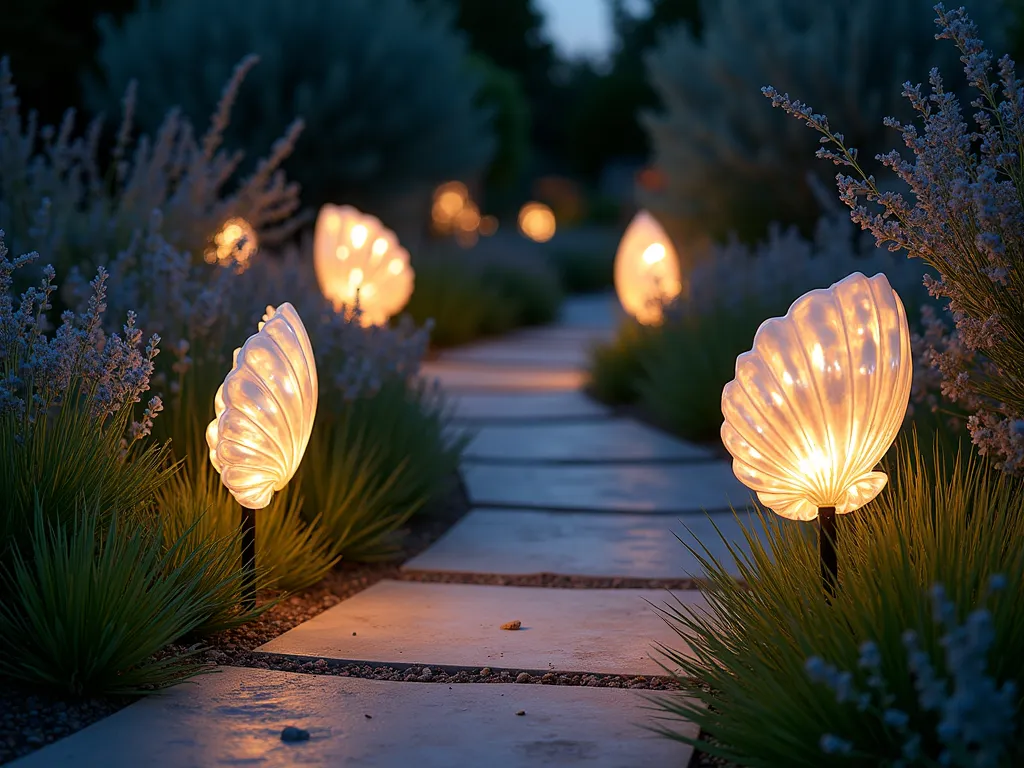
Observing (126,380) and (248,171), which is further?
(248,171)

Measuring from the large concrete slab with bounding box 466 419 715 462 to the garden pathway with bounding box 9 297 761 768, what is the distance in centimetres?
15

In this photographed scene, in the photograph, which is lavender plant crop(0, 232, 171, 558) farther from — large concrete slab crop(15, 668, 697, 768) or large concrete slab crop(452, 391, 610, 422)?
large concrete slab crop(452, 391, 610, 422)

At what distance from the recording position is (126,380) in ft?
9.52

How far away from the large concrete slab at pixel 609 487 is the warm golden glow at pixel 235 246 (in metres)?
1.40

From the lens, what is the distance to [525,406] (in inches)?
297

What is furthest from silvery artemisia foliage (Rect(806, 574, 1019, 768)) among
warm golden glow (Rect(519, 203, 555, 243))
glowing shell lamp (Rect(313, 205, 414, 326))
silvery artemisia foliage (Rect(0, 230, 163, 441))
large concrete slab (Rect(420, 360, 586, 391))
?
warm golden glow (Rect(519, 203, 555, 243))

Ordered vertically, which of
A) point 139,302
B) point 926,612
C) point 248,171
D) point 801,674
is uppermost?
point 248,171

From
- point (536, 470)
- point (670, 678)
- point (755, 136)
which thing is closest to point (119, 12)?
point (755, 136)

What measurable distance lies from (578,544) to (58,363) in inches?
78.1

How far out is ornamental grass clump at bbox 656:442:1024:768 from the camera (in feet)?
5.64

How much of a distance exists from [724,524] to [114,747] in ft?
8.59

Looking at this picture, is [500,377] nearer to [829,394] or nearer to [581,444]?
[581,444]

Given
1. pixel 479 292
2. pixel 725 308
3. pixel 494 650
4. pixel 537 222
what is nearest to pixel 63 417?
pixel 494 650

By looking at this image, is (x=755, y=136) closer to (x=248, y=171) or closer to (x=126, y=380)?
(x=248, y=171)
